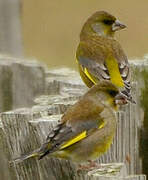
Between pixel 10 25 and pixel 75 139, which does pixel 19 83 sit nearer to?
pixel 75 139

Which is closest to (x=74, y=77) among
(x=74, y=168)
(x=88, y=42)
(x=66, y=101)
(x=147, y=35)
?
(x=88, y=42)

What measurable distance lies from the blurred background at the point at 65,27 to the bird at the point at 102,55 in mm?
3758

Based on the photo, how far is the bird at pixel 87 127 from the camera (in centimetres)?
573

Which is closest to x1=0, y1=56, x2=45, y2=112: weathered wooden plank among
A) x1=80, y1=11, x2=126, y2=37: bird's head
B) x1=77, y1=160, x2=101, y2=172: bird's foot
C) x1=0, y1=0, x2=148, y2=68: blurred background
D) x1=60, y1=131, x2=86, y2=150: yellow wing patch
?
x1=60, y1=131, x2=86, y2=150: yellow wing patch

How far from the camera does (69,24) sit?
13039 mm

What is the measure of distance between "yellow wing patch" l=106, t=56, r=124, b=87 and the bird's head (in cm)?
60

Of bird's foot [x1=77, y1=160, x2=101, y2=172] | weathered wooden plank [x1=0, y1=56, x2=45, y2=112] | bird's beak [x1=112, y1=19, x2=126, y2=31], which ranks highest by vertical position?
bird's beak [x1=112, y1=19, x2=126, y2=31]

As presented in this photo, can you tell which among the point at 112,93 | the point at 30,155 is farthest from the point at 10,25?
the point at 30,155

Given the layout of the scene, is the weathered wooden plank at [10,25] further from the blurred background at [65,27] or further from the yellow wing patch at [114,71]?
the blurred background at [65,27]

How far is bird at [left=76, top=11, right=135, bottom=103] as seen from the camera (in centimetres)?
748

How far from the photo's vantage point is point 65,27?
13.1 m

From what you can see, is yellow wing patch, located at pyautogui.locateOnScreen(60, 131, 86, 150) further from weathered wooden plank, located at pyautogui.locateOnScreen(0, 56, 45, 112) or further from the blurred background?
the blurred background

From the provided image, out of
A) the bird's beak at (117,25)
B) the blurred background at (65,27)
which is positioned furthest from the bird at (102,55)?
the blurred background at (65,27)

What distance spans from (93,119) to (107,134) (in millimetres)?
203
